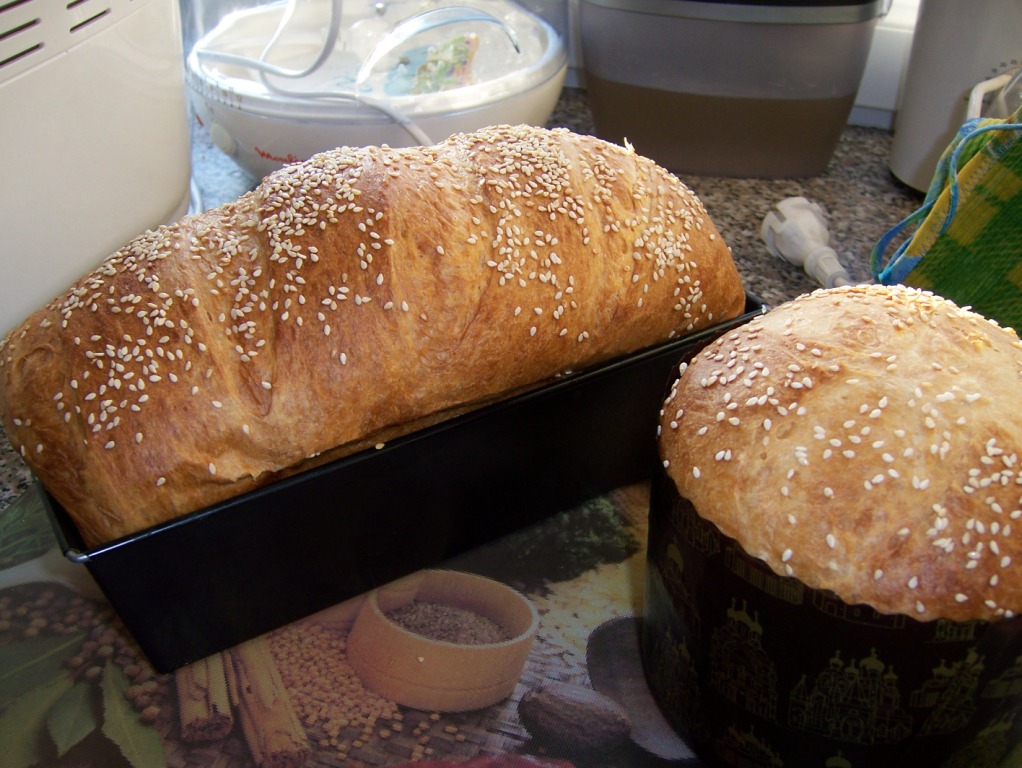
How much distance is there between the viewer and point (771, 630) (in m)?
0.61

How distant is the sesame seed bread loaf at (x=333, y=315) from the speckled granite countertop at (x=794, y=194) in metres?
0.36

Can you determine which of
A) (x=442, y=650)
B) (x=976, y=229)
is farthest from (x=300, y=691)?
(x=976, y=229)

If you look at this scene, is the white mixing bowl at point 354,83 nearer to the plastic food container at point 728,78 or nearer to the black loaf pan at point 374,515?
the plastic food container at point 728,78

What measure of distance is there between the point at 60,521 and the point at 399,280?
381 millimetres

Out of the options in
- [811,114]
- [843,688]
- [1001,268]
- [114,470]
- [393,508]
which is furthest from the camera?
[811,114]

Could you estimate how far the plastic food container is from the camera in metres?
1.27

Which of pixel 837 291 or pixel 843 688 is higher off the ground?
pixel 837 291

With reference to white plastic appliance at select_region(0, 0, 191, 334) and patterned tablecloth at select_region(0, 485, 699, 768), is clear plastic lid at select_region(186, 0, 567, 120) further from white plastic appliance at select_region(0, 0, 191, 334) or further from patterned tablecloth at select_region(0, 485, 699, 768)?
patterned tablecloth at select_region(0, 485, 699, 768)

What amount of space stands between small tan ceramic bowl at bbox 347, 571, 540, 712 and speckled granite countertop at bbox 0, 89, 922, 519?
63 cm

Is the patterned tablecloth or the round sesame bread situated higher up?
the round sesame bread

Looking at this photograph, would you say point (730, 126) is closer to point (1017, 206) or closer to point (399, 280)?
point (1017, 206)

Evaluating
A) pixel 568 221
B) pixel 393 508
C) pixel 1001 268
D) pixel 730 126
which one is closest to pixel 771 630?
pixel 393 508

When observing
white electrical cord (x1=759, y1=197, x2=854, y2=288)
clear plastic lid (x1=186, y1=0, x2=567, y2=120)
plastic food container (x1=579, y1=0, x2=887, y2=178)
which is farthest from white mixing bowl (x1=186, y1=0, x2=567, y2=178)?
white electrical cord (x1=759, y1=197, x2=854, y2=288)

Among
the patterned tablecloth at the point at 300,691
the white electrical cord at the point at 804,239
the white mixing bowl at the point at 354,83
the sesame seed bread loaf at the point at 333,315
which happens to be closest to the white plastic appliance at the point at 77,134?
the sesame seed bread loaf at the point at 333,315
